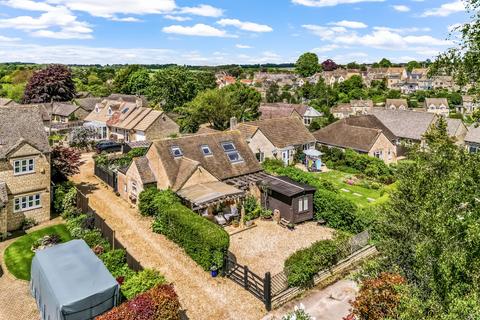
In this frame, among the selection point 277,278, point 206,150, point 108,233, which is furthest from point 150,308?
point 206,150

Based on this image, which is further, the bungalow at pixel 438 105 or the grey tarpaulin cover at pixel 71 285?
the bungalow at pixel 438 105

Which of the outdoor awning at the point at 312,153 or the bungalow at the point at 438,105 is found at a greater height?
the bungalow at the point at 438,105

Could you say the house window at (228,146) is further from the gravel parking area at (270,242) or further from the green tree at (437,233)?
the green tree at (437,233)

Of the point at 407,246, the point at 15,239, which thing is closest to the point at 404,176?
the point at 407,246

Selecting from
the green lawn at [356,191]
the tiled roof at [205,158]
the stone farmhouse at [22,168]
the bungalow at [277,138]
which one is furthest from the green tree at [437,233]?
the bungalow at [277,138]

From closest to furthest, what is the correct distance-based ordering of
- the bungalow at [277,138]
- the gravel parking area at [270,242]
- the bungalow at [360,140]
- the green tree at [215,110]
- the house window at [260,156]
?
the gravel parking area at [270,242] < the house window at [260,156] < the bungalow at [277,138] < the bungalow at [360,140] < the green tree at [215,110]

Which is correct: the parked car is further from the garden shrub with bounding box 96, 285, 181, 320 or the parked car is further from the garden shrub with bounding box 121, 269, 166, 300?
the garden shrub with bounding box 96, 285, 181, 320
